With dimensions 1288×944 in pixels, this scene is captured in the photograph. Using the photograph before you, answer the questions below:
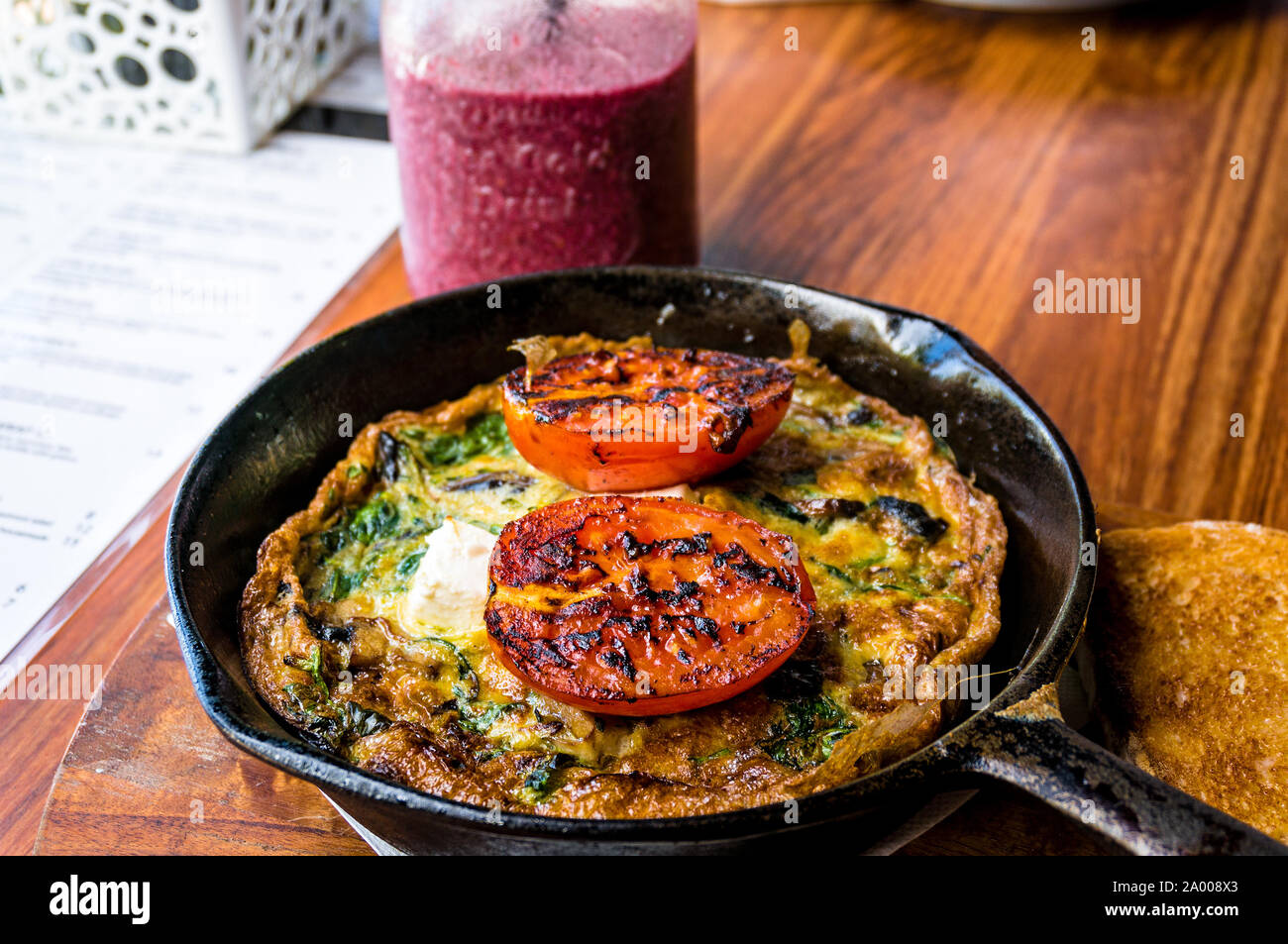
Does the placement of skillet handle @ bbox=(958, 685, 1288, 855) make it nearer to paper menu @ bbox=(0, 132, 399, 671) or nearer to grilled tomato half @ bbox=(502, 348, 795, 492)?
grilled tomato half @ bbox=(502, 348, 795, 492)

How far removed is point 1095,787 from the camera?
1159mm

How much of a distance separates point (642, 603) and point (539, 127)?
45.6 inches

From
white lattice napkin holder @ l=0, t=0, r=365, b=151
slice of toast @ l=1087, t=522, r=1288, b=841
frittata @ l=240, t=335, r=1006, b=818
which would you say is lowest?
slice of toast @ l=1087, t=522, r=1288, b=841

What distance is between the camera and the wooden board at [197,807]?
5.08ft

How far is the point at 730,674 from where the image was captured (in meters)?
1.35

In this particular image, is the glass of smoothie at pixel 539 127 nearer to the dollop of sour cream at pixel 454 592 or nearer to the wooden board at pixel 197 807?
the dollop of sour cream at pixel 454 592

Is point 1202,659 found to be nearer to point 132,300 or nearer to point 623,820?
point 623,820

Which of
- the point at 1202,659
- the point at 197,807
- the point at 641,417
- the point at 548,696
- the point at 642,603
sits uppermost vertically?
the point at 641,417

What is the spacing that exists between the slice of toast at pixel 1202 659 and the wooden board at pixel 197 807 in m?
0.20

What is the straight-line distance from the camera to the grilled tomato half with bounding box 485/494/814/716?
53.2 inches

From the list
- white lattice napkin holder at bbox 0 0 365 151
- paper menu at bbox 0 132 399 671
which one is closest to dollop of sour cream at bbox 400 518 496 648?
paper menu at bbox 0 132 399 671

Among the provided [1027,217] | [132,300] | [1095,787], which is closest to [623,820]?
[1095,787]

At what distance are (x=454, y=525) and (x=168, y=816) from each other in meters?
0.56

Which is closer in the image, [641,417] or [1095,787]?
[1095,787]
